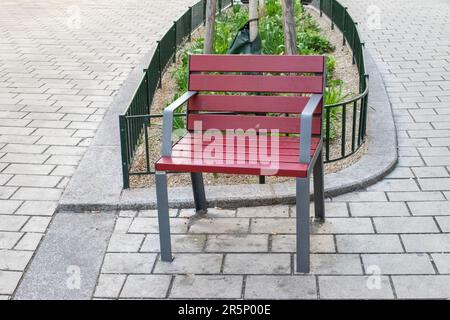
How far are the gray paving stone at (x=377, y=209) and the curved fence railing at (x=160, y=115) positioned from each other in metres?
0.76

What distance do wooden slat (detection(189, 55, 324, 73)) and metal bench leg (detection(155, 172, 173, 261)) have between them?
0.89 meters

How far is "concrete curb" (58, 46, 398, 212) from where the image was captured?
16.8 feet

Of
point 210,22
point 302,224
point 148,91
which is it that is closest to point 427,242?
point 302,224

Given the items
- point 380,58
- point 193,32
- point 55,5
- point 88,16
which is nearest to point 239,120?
point 380,58

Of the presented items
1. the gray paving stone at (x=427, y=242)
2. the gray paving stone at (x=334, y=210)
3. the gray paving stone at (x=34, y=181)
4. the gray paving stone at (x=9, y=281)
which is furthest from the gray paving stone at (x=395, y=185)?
the gray paving stone at (x=9, y=281)

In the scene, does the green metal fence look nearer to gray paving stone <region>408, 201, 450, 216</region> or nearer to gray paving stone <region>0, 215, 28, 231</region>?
gray paving stone <region>0, 215, 28, 231</region>

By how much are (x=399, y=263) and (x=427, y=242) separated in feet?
1.23

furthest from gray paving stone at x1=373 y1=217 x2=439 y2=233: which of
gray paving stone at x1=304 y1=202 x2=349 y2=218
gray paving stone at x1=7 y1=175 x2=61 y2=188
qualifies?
gray paving stone at x1=7 y1=175 x2=61 y2=188

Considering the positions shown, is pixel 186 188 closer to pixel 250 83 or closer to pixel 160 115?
pixel 160 115

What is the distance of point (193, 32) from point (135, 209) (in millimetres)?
7258

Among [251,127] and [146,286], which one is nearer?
[146,286]

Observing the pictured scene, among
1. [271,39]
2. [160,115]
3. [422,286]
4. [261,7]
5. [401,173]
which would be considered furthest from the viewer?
[261,7]

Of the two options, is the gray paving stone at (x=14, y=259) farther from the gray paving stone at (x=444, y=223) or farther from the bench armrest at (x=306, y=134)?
the gray paving stone at (x=444, y=223)

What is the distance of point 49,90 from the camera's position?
8664 mm
